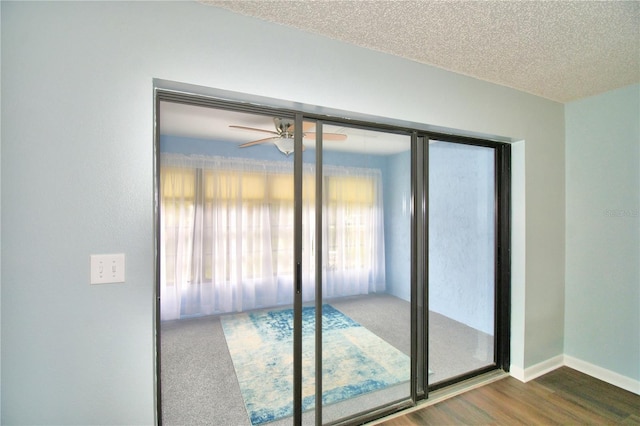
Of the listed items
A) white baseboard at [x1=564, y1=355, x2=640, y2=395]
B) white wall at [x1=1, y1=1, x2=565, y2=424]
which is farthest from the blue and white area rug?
white baseboard at [x1=564, y1=355, x2=640, y2=395]

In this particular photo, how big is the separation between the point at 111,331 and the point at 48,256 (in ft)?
1.40

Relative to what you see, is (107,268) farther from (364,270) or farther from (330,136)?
(364,270)

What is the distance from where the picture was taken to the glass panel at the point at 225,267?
1807 millimetres

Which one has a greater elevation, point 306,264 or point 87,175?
point 87,175

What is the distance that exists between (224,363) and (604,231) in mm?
3543

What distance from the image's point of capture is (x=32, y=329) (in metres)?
1.22

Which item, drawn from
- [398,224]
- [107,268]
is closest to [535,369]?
[398,224]

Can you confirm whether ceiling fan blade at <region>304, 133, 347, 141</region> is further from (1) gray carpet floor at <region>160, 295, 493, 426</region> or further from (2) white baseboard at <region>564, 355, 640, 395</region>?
(2) white baseboard at <region>564, 355, 640, 395</region>

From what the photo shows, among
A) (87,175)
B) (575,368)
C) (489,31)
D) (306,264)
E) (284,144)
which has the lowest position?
(575,368)

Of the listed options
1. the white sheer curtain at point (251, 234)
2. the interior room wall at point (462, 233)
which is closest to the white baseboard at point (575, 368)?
the interior room wall at point (462, 233)

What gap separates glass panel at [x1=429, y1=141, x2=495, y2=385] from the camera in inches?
96.7

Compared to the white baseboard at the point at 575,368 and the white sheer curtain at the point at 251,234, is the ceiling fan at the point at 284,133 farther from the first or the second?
the white baseboard at the point at 575,368

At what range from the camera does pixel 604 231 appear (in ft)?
8.71

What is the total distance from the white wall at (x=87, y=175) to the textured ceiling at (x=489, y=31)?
27 cm
